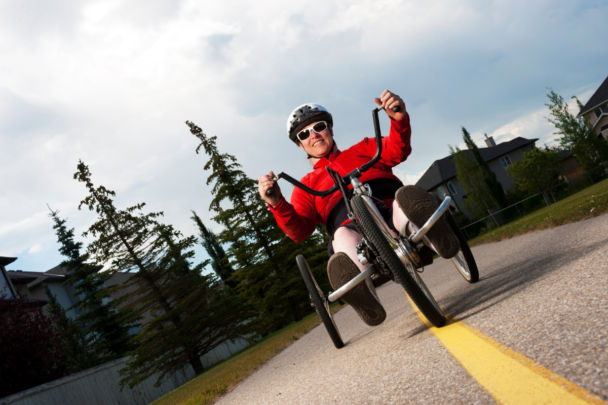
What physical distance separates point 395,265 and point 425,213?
0.51 meters

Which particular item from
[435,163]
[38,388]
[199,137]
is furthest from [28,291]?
[435,163]

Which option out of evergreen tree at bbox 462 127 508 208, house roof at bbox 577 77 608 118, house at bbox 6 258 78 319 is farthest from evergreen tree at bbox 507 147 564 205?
house at bbox 6 258 78 319

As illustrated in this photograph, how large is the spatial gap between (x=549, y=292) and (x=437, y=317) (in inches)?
28.6

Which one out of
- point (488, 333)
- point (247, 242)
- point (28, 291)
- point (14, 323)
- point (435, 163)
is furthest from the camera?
point (435, 163)

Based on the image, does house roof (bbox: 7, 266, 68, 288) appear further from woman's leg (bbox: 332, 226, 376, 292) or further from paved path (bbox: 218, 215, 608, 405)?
paved path (bbox: 218, 215, 608, 405)

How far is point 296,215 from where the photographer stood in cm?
436

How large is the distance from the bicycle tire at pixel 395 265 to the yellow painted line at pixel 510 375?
17.2 inches

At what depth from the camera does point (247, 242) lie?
89.9ft

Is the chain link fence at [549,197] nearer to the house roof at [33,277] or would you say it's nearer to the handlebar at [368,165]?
the house roof at [33,277]

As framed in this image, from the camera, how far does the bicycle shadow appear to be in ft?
11.2

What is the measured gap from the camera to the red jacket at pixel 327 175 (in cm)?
414

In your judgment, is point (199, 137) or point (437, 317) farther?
point (199, 137)

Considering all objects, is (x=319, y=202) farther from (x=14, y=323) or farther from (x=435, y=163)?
(x=435, y=163)

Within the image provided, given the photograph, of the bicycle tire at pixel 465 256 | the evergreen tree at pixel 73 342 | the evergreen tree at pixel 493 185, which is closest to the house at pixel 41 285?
the evergreen tree at pixel 73 342
